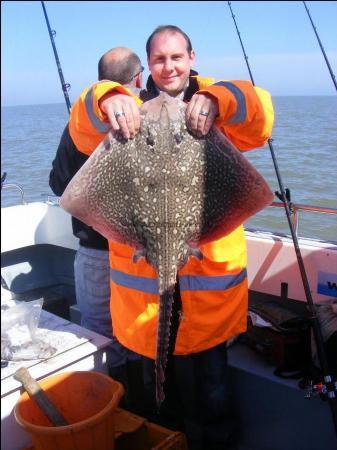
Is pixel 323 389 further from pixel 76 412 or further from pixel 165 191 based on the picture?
pixel 165 191

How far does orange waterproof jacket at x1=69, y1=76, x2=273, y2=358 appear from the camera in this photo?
2244 millimetres

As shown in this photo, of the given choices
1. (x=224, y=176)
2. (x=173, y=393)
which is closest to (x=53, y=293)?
(x=173, y=393)

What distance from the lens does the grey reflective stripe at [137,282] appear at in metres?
2.39

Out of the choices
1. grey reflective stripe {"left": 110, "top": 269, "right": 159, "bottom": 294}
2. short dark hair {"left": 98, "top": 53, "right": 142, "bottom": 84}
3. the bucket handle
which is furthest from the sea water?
the bucket handle

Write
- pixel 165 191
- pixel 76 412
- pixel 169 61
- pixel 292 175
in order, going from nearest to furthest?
pixel 165 191 < pixel 169 61 < pixel 76 412 < pixel 292 175

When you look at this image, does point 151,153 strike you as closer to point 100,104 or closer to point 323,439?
point 100,104

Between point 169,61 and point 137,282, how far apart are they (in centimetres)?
113

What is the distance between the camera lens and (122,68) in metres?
3.09

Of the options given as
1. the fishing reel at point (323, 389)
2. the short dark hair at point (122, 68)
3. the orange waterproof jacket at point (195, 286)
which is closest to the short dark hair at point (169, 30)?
the orange waterproof jacket at point (195, 286)

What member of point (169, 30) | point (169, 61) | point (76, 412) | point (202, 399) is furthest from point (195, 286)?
point (169, 30)

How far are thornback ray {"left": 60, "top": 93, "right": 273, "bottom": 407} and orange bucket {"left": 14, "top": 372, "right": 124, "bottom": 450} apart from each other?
1.26 ft

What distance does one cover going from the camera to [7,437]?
2.39 m

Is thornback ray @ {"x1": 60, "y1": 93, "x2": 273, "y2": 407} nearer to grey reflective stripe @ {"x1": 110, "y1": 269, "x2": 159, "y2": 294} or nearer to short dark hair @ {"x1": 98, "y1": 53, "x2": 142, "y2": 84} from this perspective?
grey reflective stripe @ {"x1": 110, "y1": 269, "x2": 159, "y2": 294}

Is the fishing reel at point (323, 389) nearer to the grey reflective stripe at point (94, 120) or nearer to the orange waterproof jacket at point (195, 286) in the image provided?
the orange waterproof jacket at point (195, 286)
